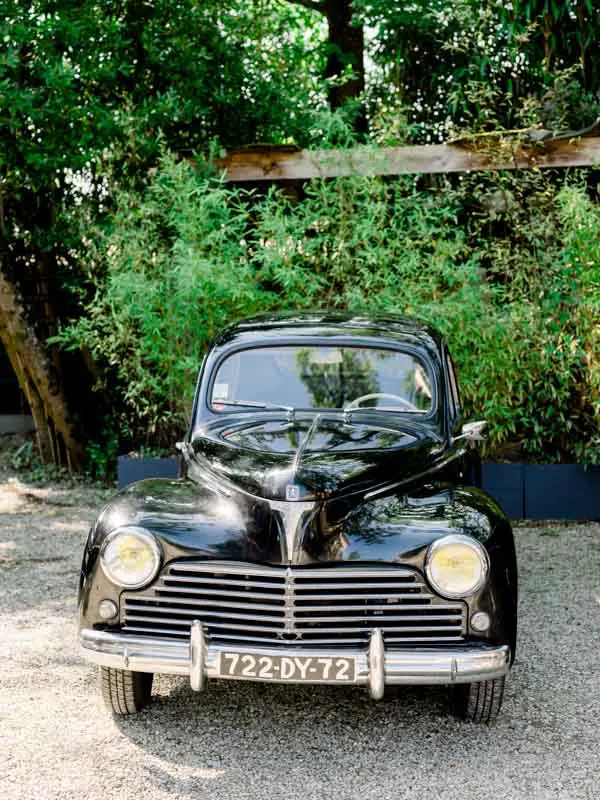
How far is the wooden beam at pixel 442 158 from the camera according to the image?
732 centimetres

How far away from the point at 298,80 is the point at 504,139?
2532 millimetres

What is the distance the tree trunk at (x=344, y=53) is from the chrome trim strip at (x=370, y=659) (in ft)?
25.2

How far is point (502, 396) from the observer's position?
7023 mm

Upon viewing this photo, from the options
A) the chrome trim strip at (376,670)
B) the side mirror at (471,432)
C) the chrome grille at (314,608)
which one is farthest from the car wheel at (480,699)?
the side mirror at (471,432)

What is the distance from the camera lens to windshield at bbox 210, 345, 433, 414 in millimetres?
4320

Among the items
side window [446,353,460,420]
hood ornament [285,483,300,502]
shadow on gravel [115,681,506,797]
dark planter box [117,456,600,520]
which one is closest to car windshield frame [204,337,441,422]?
side window [446,353,460,420]

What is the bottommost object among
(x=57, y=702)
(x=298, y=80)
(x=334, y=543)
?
(x=57, y=702)

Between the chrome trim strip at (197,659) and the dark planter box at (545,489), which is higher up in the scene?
the chrome trim strip at (197,659)

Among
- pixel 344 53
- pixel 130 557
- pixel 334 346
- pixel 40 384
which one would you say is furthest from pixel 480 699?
pixel 344 53

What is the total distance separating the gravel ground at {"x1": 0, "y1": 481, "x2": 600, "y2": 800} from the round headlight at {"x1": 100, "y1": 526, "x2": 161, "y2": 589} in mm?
591

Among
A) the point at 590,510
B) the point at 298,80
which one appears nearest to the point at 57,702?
the point at 590,510

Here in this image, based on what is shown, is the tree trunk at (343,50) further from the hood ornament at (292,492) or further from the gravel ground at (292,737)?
the hood ornament at (292,492)

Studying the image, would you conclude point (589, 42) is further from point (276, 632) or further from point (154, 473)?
point (276, 632)

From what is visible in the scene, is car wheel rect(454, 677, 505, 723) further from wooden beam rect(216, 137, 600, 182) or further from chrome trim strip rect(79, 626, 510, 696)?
wooden beam rect(216, 137, 600, 182)
